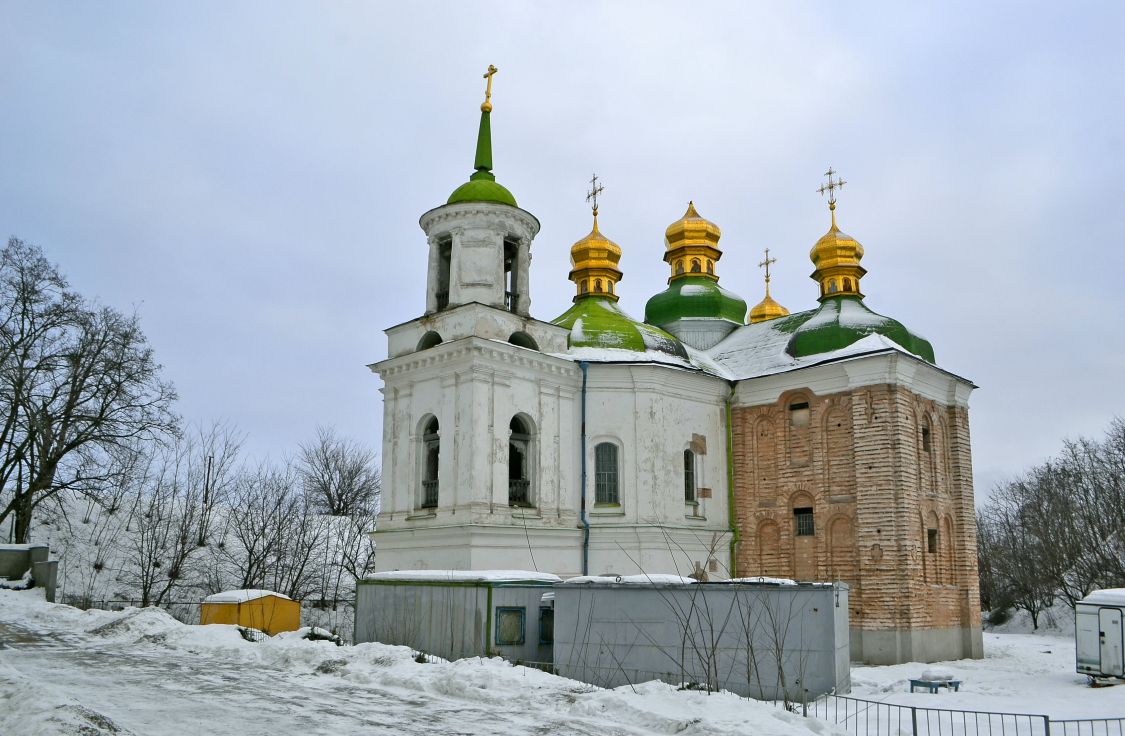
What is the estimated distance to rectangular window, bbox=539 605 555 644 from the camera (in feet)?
48.7

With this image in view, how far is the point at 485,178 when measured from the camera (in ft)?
72.0

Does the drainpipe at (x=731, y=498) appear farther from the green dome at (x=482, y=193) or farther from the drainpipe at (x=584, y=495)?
the green dome at (x=482, y=193)

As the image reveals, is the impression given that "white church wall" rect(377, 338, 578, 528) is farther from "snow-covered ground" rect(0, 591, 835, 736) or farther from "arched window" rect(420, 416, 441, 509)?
"snow-covered ground" rect(0, 591, 835, 736)

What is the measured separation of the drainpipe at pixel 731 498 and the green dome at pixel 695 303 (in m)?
5.83

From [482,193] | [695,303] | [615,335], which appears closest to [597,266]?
[695,303]

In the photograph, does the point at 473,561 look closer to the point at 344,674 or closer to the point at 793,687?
the point at 344,674

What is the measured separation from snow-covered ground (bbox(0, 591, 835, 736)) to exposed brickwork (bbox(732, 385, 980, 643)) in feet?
33.8

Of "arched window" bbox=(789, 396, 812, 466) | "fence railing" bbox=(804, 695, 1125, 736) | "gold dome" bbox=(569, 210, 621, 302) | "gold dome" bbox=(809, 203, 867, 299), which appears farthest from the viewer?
"gold dome" bbox=(569, 210, 621, 302)

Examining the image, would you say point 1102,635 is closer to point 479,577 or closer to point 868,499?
point 868,499

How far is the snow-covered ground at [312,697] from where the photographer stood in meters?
9.05

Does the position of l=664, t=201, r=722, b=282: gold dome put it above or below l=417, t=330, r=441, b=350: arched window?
above

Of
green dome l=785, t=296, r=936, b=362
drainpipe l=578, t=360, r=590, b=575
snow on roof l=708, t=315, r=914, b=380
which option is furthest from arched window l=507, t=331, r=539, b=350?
green dome l=785, t=296, r=936, b=362

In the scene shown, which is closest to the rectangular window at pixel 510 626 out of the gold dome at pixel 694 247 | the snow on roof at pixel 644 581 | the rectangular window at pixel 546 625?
the rectangular window at pixel 546 625

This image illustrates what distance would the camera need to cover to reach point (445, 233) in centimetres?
2098
